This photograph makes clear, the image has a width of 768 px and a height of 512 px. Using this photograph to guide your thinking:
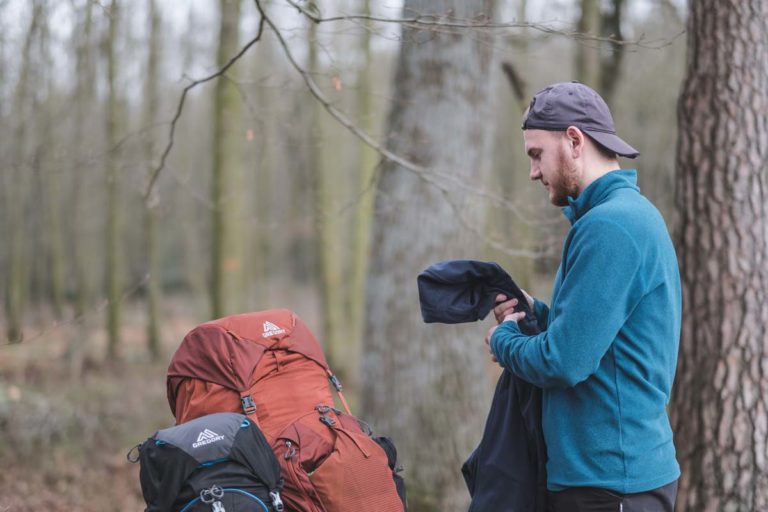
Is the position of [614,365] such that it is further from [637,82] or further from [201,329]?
[637,82]

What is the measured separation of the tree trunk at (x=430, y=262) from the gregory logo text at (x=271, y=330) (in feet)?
10.3

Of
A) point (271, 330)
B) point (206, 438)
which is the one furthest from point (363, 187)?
A: point (206, 438)

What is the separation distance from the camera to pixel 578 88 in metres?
2.52

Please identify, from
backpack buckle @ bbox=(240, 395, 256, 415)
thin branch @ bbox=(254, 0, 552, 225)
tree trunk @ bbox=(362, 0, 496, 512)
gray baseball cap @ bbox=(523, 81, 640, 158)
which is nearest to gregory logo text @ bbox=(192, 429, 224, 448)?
backpack buckle @ bbox=(240, 395, 256, 415)

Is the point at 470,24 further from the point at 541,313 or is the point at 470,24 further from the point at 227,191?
the point at 227,191

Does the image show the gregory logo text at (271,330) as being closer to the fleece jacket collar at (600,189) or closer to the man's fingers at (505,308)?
the man's fingers at (505,308)

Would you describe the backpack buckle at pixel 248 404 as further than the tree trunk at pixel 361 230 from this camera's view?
No

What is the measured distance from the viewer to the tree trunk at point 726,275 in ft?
12.2

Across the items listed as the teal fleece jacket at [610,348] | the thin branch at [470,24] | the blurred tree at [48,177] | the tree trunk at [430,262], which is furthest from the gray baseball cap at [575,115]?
the blurred tree at [48,177]

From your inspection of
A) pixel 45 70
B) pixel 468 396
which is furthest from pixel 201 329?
pixel 45 70

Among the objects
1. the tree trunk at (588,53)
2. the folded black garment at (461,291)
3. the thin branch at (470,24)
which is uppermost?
the tree trunk at (588,53)

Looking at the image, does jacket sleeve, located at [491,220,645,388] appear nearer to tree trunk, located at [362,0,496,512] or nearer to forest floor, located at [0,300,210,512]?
forest floor, located at [0,300,210,512]

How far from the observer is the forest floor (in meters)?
6.92

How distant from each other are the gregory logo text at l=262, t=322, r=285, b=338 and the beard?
1.40 m
